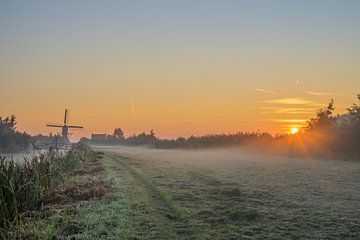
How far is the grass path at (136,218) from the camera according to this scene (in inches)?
418

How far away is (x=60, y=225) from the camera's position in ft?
37.0

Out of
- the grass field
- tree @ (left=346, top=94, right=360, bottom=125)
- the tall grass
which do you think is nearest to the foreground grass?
the grass field

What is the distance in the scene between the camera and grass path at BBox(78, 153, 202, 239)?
10617 millimetres

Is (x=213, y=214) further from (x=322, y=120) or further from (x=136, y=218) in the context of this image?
(x=322, y=120)

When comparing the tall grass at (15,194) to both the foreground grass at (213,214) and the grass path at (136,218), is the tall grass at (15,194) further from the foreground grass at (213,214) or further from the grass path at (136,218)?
the grass path at (136,218)

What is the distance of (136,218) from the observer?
12.5m

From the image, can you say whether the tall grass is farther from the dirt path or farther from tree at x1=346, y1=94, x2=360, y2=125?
tree at x1=346, y1=94, x2=360, y2=125

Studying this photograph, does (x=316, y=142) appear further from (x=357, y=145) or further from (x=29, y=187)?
(x=29, y=187)

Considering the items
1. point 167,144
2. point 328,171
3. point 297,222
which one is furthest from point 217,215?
point 167,144

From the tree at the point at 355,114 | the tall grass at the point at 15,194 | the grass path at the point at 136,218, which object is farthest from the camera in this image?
the tree at the point at 355,114

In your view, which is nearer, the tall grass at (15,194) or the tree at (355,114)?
the tall grass at (15,194)

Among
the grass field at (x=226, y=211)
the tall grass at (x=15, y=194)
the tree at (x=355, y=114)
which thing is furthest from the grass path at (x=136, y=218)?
the tree at (x=355, y=114)

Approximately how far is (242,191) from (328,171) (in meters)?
10.0

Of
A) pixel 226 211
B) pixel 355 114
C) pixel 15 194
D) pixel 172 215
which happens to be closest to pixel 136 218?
pixel 172 215
